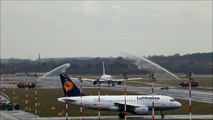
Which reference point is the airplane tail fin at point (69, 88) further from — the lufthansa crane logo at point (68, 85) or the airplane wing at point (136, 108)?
the airplane wing at point (136, 108)

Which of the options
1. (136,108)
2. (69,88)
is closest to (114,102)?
(136,108)

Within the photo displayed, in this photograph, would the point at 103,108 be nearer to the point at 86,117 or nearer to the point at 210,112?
the point at 86,117

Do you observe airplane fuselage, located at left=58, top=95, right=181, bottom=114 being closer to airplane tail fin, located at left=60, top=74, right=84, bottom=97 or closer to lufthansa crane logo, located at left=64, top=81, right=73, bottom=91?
airplane tail fin, located at left=60, top=74, right=84, bottom=97

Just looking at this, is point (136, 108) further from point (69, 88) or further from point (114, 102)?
point (69, 88)

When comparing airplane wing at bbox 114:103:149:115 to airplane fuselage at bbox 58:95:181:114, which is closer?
airplane wing at bbox 114:103:149:115

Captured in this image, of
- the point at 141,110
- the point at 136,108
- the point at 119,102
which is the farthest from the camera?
the point at 119,102

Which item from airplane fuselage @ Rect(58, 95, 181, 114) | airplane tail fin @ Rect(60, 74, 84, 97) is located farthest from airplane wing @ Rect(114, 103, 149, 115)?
airplane tail fin @ Rect(60, 74, 84, 97)

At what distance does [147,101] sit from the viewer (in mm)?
75812

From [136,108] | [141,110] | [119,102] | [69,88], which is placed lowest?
[141,110]

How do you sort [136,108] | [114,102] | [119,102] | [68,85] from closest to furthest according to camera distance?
[136,108] < [114,102] < [119,102] < [68,85]

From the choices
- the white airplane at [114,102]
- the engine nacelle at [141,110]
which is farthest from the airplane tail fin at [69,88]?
the engine nacelle at [141,110]

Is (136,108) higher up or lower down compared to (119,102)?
lower down

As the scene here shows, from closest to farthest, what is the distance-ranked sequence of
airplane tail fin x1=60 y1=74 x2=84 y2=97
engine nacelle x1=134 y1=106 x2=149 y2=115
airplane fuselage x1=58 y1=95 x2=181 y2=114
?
engine nacelle x1=134 y1=106 x2=149 y2=115
airplane fuselage x1=58 y1=95 x2=181 y2=114
airplane tail fin x1=60 y1=74 x2=84 y2=97

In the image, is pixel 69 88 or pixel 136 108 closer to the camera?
pixel 136 108
